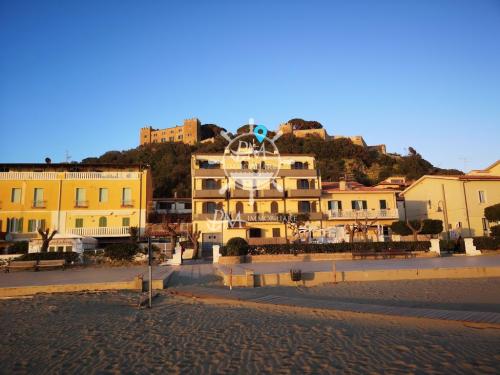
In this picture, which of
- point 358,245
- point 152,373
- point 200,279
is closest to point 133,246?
point 200,279

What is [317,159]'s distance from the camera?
92.5m

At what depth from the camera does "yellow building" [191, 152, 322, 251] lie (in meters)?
42.4

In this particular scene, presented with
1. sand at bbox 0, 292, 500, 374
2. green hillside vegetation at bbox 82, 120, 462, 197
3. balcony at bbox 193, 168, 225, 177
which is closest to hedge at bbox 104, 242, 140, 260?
sand at bbox 0, 292, 500, 374

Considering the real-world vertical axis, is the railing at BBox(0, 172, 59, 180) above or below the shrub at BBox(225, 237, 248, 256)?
above

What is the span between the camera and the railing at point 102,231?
36.5 m

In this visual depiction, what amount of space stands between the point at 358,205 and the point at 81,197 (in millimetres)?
30209

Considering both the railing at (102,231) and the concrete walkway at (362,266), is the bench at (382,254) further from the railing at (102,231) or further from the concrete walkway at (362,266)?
the railing at (102,231)

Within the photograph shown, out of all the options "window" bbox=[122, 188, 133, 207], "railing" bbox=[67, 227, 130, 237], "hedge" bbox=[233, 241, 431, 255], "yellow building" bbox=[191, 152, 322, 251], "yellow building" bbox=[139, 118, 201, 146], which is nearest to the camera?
"hedge" bbox=[233, 241, 431, 255]

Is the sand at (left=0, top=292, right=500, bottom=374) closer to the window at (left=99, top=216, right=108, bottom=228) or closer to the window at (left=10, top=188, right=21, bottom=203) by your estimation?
the window at (left=99, top=216, right=108, bottom=228)

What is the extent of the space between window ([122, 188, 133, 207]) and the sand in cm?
2808

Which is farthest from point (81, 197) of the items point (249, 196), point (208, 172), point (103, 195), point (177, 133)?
point (177, 133)

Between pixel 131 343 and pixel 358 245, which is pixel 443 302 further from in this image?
pixel 358 245

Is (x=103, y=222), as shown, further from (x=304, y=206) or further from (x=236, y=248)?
(x=304, y=206)

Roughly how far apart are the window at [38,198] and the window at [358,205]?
109 feet
